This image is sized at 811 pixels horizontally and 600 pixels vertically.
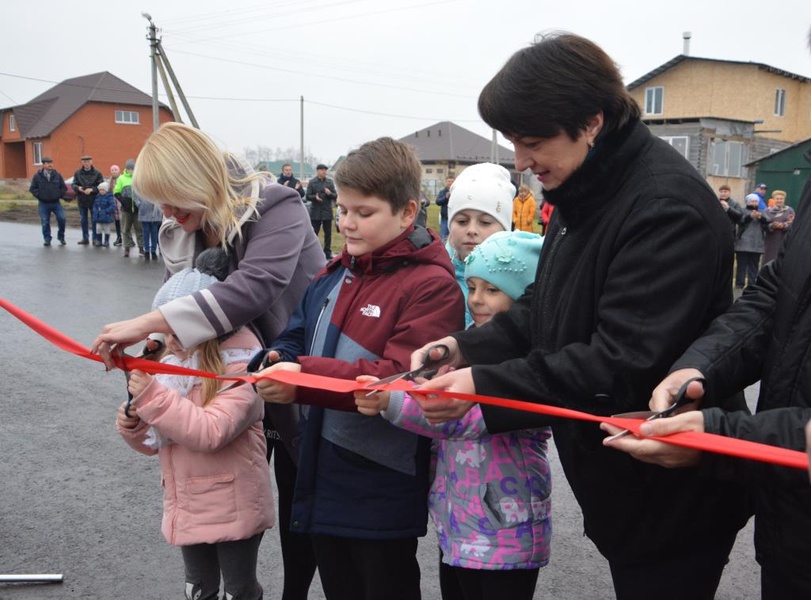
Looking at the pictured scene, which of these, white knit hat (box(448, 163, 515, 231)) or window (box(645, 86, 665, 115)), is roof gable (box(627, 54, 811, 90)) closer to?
window (box(645, 86, 665, 115))

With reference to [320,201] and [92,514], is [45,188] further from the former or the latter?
[92,514]

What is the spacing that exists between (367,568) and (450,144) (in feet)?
257

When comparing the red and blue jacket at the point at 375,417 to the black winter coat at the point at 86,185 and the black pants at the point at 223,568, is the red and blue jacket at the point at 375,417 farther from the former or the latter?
the black winter coat at the point at 86,185

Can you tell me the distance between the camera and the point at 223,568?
2805 millimetres

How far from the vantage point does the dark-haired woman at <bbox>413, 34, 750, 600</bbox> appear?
1.76m

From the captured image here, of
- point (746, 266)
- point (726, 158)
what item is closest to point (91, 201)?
point (746, 266)

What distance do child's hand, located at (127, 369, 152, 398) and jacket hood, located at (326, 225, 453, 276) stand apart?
81 centimetres

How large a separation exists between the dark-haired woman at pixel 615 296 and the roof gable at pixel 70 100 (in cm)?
6091

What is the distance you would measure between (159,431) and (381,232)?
1082 mm

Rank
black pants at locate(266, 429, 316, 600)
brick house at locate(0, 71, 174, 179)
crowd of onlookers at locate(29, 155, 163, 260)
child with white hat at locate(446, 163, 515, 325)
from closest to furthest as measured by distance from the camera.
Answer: black pants at locate(266, 429, 316, 600)
child with white hat at locate(446, 163, 515, 325)
crowd of onlookers at locate(29, 155, 163, 260)
brick house at locate(0, 71, 174, 179)

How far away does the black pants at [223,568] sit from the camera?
2795 millimetres

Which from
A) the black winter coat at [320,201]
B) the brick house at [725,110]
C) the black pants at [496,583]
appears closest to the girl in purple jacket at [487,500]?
the black pants at [496,583]

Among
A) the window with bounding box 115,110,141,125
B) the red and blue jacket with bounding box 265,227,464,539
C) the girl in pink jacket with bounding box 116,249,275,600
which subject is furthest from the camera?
the window with bounding box 115,110,141,125

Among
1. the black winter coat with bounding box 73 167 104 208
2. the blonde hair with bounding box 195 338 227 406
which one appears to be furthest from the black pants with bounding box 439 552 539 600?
the black winter coat with bounding box 73 167 104 208
